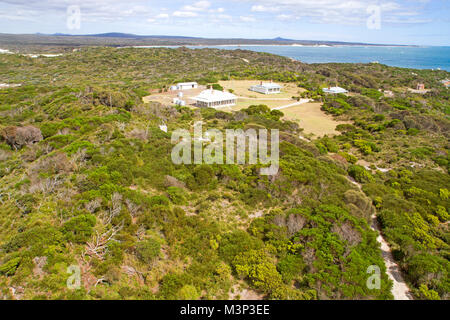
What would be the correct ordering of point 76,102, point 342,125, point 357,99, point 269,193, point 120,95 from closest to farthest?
point 269,193
point 76,102
point 120,95
point 342,125
point 357,99

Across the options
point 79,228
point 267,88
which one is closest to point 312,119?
point 267,88

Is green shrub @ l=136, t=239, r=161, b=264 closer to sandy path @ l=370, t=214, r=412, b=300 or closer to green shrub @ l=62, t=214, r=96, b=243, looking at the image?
green shrub @ l=62, t=214, r=96, b=243

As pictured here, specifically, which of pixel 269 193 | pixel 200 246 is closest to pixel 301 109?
pixel 269 193

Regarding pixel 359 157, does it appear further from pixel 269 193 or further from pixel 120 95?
pixel 120 95

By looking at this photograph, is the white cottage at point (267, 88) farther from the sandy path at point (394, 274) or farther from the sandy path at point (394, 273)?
the sandy path at point (394, 274)

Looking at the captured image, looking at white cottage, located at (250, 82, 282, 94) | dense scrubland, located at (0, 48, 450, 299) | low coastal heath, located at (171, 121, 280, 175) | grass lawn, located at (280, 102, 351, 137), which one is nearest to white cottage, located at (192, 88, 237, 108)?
grass lawn, located at (280, 102, 351, 137)
